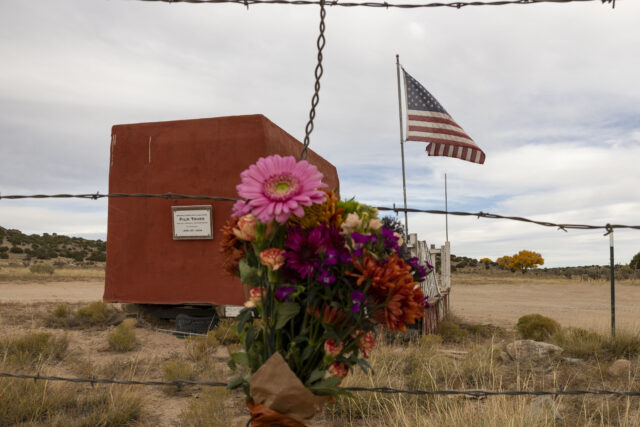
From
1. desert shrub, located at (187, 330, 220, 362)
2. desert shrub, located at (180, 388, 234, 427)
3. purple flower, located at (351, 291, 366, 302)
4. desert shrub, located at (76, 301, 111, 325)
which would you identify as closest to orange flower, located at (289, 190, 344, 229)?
purple flower, located at (351, 291, 366, 302)

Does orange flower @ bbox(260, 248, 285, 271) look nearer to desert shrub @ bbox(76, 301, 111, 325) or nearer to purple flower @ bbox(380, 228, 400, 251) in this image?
A: purple flower @ bbox(380, 228, 400, 251)

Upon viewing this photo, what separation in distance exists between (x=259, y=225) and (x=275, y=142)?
22.4ft

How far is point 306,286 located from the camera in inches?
59.4

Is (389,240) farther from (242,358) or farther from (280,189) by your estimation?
(242,358)

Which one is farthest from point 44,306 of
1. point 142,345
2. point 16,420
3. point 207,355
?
point 16,420

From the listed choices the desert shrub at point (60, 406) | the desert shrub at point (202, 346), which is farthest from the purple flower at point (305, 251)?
the desert shrub at point (202, 346)

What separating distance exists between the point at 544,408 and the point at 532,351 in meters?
2.66

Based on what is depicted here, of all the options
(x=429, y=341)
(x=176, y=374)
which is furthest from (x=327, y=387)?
(x=429, y=341)

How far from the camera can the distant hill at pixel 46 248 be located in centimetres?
3672

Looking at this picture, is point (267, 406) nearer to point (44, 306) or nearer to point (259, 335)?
point (259, 335)

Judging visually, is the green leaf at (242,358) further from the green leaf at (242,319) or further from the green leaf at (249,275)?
the green leaf at (249,275)

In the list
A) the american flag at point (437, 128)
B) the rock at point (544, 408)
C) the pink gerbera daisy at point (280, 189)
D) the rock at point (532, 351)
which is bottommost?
the rock at point (532, 351)

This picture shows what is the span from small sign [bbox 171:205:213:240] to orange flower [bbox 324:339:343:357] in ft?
20.9

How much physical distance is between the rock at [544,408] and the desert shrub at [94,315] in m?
7.19
